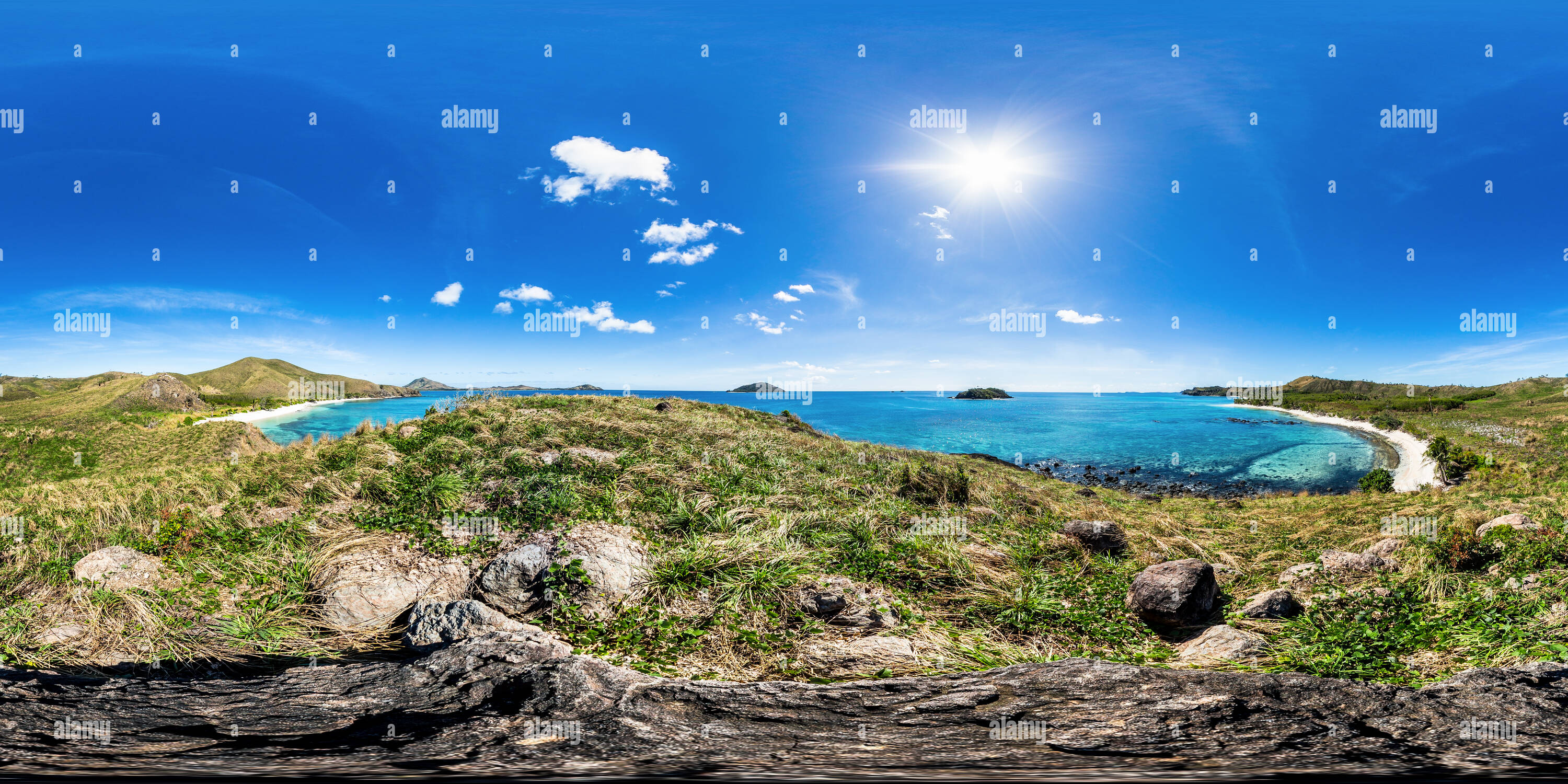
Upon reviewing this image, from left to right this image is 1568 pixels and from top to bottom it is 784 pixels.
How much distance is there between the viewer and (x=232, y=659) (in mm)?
4629

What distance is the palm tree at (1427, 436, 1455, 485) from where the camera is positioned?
23623 millimetres

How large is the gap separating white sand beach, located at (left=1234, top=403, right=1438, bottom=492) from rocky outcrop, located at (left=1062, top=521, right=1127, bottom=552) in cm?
2038

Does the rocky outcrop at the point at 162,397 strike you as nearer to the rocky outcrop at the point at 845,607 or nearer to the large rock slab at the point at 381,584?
the large rock slab at the point at 381,584

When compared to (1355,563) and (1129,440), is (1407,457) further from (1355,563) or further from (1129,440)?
(1355,563)

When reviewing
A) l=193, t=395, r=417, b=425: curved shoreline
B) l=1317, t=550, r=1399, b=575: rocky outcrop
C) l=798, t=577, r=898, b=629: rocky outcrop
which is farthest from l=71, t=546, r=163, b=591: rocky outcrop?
l=193, t=395, r=417, b=425: curved shoreline

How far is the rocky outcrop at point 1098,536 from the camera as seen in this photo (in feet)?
28.1

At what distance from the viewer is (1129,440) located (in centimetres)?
6122

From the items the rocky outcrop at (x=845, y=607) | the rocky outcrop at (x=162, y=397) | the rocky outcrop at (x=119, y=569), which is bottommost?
the rocky outcrop at (x=845, y=607)

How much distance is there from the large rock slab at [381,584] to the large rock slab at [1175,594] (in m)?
8.26

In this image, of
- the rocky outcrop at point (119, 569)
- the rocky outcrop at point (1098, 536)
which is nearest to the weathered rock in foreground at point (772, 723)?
the rocky outcrop at point (119, 569)

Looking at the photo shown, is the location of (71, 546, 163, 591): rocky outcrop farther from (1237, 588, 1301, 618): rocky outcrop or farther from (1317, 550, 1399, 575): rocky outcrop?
(1317, 550, 1399, 575): rocky outcrop

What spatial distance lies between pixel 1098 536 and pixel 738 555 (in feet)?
20.9

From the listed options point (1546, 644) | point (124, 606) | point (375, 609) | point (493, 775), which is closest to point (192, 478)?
point (124, 606)

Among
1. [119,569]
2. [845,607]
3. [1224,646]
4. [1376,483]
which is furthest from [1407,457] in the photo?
[119,569]
